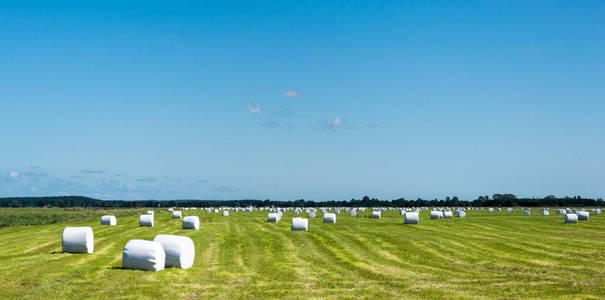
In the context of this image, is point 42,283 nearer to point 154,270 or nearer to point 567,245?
point 154,270

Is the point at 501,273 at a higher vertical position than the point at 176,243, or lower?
lower

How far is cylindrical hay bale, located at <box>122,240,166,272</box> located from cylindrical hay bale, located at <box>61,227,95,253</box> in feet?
25.9

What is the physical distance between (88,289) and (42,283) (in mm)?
2365

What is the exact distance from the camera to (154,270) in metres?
22.6

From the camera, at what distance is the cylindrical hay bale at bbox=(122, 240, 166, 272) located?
22.4 metres

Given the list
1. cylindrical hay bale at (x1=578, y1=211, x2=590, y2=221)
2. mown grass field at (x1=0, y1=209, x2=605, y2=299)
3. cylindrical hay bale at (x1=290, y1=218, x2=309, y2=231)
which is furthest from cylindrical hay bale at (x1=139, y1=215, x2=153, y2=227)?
cylindrical hay bale at (x1=578, y1=211, x2=590, y2=221)

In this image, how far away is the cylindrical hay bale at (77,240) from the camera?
29.3 meters

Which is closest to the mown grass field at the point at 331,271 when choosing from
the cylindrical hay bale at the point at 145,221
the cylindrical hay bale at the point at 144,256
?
the cylindrical hay bale at the point at 144,256

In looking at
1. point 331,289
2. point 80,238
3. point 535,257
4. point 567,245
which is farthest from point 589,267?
point 80,238

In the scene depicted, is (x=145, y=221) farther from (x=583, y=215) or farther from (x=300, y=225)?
(x=583, y=215)

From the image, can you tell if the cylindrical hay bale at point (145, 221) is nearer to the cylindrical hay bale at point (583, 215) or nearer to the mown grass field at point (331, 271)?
the mown grass field at point (331, 271)

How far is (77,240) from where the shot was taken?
1154 inches

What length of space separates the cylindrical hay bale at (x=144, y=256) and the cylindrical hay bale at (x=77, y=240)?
7.89 m

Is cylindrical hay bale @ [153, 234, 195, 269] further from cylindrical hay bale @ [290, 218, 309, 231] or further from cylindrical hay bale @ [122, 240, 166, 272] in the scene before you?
cylindrical hay bale @ [290, 218, 309, 231]
